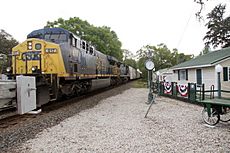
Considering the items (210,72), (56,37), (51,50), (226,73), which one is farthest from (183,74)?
(51,50)

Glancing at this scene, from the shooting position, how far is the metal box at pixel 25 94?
4285mm

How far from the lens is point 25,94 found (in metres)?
4.46

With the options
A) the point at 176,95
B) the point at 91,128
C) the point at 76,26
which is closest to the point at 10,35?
the point at 76,26

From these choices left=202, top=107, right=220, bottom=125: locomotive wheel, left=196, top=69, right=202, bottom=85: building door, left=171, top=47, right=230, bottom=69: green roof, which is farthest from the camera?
left=196, top=69, right=202, bottom=85: building door

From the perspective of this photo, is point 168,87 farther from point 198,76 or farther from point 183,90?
point 198,76

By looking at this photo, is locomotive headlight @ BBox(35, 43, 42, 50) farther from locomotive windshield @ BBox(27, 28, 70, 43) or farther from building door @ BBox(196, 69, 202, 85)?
building door @ BBox(196, 69, 202, 85)

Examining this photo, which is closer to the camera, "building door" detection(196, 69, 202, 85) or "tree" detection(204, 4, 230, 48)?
"building door" detection(196, 69, 202, 85)

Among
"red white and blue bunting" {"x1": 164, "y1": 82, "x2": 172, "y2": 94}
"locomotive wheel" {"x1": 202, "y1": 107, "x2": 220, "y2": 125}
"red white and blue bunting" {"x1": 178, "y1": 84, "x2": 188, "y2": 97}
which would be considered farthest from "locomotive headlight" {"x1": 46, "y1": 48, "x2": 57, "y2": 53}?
"red white and blue bunting" {"x1": 164, "y1": 82, "x2": 172, "y2": 94}

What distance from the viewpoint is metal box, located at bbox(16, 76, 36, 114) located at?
429 cm

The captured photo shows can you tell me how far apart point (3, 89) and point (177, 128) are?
450cm

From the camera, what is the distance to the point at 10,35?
48.4 metres

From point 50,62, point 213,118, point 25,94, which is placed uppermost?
point 50,62

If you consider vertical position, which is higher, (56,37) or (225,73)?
(56,37)

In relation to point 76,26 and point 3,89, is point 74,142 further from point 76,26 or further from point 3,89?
point 76,26
